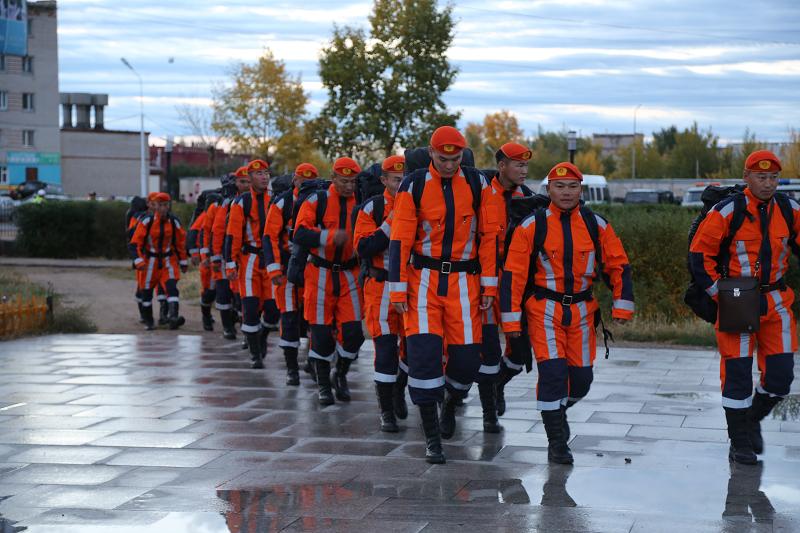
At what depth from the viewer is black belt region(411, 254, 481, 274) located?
25.2ft

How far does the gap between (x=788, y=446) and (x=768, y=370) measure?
682mm

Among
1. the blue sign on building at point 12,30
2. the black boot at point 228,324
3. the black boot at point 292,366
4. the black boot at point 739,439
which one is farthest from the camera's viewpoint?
the blue sign on building at point 12,30

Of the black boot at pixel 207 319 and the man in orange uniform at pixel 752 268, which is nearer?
the man in orange uniform at pixel 752 268

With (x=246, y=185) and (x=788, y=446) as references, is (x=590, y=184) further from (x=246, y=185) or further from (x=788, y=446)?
(x=788, y=446)

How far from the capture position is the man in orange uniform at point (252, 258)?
39.6ft

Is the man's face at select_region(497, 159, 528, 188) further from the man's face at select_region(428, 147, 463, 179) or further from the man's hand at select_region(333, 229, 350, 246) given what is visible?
the man's hand at select_region(333, 229, 350, 246)

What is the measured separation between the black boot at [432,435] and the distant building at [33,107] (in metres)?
72.4

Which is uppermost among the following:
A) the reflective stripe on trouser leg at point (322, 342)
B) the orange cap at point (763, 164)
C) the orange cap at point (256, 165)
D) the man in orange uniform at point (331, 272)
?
Result: the orange cap at point (256, 165)

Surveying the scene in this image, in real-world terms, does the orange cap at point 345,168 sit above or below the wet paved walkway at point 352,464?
above

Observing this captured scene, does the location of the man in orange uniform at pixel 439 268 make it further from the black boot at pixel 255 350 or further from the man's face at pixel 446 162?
the black boot at pixel 255 350

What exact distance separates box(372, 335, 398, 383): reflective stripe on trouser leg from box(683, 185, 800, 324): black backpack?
7.07 feet

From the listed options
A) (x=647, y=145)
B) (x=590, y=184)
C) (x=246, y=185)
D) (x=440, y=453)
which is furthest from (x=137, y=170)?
(x=440, y=453)

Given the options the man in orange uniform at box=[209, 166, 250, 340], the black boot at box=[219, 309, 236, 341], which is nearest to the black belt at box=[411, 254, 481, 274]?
the man in orange uniform at box=[209, 166, 250, 340]

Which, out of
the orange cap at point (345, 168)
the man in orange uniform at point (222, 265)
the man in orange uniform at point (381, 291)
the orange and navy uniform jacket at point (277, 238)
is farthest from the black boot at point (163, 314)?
the man in orange uniform at point (381, 291)
